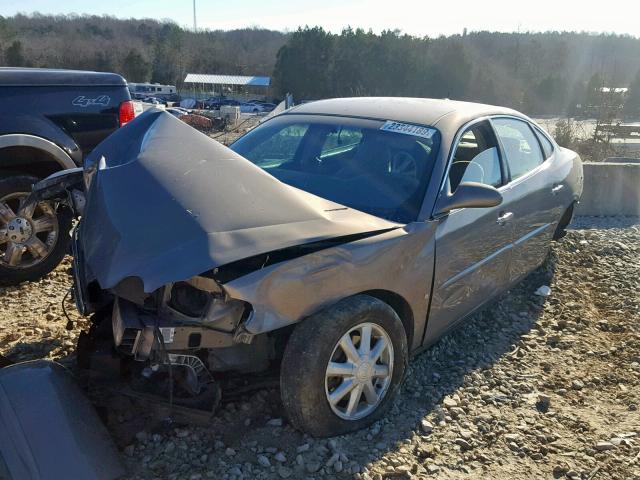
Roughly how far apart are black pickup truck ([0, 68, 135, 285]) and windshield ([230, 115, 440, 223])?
1547 millimetres

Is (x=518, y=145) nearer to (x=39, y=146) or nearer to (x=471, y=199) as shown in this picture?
(x=471, y=199)

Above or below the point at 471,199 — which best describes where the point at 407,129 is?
above

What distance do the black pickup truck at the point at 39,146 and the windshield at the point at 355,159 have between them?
1547 mm

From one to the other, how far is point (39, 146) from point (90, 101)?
25.1 inches

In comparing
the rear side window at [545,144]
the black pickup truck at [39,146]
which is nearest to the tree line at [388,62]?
the rear side window at [545,144]

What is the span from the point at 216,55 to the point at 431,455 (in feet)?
377

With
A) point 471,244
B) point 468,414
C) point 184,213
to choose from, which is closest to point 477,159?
point 471,244

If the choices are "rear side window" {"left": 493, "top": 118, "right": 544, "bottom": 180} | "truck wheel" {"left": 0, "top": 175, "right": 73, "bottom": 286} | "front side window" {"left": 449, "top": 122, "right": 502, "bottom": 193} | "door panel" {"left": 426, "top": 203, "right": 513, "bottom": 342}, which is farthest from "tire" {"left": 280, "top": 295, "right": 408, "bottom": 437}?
"truck wheel" {"left": 0, "top": 175, "right": 73, "bottom": 286}

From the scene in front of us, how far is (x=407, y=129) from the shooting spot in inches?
141

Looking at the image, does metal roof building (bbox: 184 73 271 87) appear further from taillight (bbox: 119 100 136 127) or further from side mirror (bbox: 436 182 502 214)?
side mirror (bbox: 436 182 502 214)

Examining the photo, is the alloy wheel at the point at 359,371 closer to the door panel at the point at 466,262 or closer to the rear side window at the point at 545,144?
the door panel at the point at 466,262

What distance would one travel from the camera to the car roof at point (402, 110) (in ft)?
12.2

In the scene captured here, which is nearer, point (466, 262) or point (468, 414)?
point (468, 414)

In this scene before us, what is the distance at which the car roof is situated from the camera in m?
3.71
